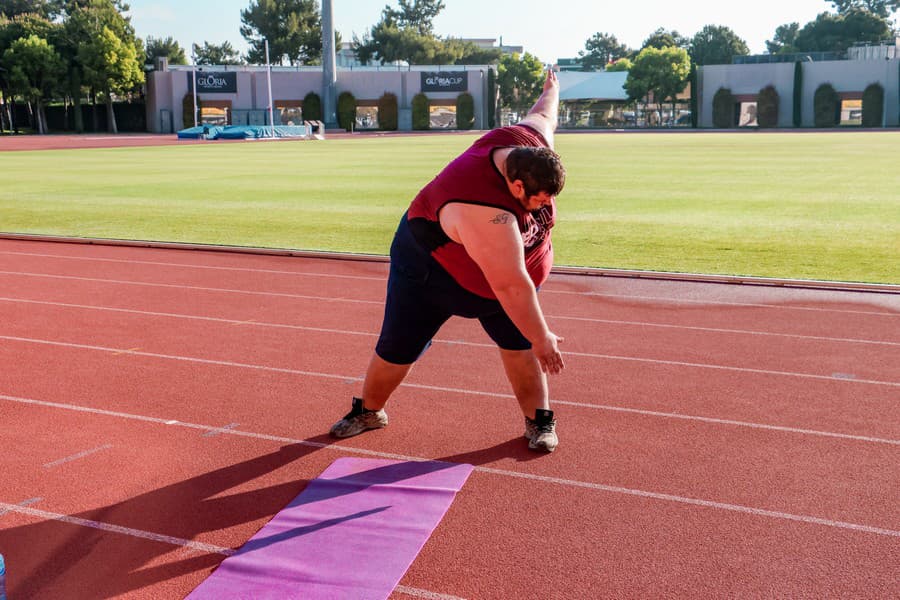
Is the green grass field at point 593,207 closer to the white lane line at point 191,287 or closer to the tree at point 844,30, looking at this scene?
the white lane line at point 191,287

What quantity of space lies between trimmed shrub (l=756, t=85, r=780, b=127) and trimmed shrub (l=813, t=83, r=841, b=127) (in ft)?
9.82

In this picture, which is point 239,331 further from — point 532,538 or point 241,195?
point 241,195

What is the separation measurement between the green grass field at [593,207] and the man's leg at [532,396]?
19.7 feet

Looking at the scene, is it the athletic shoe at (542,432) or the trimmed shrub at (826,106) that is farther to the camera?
the trimmed shrub at (826,106)

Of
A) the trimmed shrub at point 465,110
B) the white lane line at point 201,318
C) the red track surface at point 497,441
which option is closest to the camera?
the red track surface at point 497,441

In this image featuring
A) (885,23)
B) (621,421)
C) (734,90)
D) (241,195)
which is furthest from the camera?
(885,23)

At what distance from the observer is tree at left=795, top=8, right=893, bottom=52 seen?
117062mm

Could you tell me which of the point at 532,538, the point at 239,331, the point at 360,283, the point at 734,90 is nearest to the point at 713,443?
the point at 532,538

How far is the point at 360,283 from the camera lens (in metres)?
9.73

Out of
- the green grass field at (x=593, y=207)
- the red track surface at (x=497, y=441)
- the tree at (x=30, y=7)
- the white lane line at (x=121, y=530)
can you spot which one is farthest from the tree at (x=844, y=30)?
the white lane line at (x=121, y=530)

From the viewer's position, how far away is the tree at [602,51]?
171250 millimetres

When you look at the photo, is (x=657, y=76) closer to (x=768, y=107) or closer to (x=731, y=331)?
(x=768, y=107)

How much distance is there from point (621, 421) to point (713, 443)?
0.57 m

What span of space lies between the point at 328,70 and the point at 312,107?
373 cm
